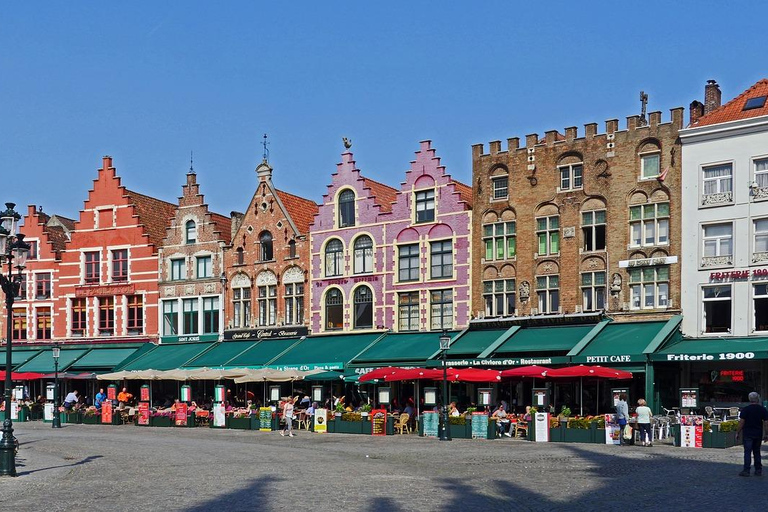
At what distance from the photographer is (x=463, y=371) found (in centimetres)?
3906

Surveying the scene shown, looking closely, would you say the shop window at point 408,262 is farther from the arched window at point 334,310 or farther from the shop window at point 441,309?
the arched window at point 334,310

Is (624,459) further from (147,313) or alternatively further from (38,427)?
(147,313)

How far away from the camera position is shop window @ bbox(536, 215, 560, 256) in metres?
43.9

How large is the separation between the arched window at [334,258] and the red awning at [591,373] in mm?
16159

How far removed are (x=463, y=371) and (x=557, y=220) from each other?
27.8 feet

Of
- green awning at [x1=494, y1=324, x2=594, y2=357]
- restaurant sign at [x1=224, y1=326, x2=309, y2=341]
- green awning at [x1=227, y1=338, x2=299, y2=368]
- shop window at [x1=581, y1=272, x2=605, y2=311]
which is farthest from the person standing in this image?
restaurant sign at [x1=224, y1=326, x2=309, y2=341]

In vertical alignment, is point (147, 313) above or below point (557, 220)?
below

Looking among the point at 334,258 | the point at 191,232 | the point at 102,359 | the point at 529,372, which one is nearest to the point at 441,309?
the point at 334,258

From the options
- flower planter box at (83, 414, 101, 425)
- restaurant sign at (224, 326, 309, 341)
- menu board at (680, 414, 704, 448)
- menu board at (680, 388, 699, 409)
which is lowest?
flower planter box at (83, 414, 101, 425)

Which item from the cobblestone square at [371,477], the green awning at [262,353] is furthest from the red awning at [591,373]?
the green awning at [262,353]

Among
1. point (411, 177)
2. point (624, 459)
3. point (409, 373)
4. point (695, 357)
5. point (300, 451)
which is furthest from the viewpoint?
point (411, 177)

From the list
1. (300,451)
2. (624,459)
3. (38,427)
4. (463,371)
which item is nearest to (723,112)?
(463,371)

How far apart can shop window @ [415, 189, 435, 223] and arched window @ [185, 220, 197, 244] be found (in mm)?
13510

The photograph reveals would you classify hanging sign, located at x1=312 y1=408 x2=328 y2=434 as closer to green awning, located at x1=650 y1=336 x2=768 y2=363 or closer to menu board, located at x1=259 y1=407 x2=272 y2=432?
menu board, located at x1=259 y1=407 x2=272 y2=432
